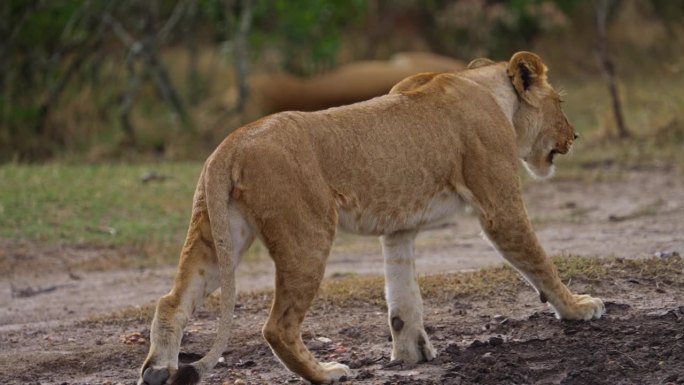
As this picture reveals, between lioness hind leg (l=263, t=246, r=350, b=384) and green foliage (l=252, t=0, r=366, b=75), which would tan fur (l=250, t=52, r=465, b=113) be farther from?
lioness hind leg (l=263, t=246, r=350, b=384)

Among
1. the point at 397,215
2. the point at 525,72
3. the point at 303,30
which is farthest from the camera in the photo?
the point at 303,30

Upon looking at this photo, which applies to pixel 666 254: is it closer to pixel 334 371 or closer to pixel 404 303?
pixel 404 303

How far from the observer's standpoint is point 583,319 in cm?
540

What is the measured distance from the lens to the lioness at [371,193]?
461 centimetres

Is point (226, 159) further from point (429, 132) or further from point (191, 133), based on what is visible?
point (191, 133)

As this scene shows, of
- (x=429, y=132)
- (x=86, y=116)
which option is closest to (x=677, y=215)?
(x=429, y=132)

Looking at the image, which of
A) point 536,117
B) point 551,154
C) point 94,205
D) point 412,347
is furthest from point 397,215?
point 94,205

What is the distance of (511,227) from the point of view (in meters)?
5.15

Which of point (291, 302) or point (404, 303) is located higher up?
point (291, 302)

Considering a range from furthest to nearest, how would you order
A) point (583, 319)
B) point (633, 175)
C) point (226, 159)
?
point (633, 175), point (583, 319), point (226, 159)

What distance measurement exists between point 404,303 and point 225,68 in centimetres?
1098

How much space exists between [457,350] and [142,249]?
399 centimetres

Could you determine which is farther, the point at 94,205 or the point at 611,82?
the point at 611,82

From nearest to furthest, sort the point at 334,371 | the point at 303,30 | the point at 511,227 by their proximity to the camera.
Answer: the point at 334,371, the point at 511,227, the point at 303,30
